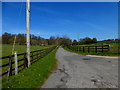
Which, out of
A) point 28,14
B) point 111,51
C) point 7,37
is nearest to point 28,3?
point 28,14

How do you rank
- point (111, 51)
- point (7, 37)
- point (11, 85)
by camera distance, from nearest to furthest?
point (11, 85) < point (111, 51) < point (7, 37)

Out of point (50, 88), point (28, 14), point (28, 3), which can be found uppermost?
point (28, 3)

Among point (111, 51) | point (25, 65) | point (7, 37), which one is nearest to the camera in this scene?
point (25, 65)

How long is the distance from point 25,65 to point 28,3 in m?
4.13

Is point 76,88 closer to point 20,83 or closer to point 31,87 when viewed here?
point 31,87

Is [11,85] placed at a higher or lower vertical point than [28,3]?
lower

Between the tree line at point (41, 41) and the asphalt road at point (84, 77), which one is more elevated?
the tree line at point (41, 41)

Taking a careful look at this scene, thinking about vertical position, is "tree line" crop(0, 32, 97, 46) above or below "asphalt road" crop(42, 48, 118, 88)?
above

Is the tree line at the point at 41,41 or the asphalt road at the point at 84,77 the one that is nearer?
the asphalt road at the point at 84,77

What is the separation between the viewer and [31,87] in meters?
4.64

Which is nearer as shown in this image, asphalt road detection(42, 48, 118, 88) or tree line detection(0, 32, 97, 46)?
asphalt road detection(42, 48, 118, 88)

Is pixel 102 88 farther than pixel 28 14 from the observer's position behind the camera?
No

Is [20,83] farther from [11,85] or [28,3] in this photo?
[28,3]

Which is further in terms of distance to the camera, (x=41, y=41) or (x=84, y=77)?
(x=41, y=41)
